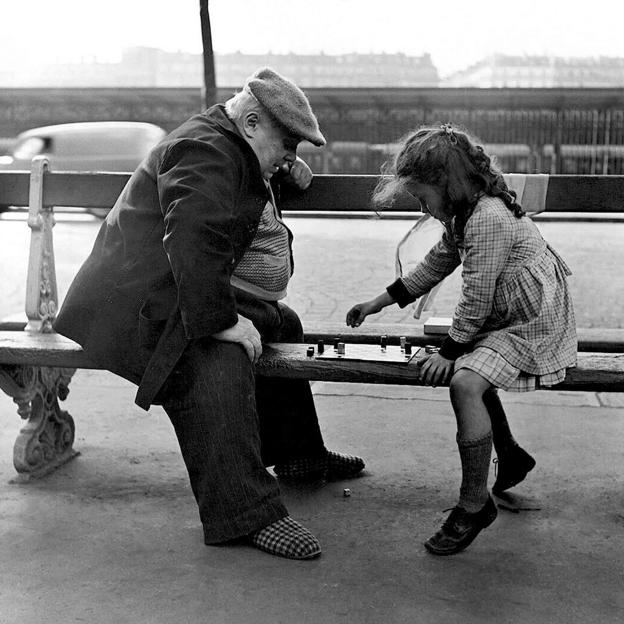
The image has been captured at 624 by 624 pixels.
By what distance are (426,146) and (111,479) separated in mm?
1527

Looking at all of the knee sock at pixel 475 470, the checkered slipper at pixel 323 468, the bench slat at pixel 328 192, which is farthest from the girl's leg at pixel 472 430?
the bench slat at pixel 328 192

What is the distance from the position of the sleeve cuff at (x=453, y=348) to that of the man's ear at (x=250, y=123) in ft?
2.59

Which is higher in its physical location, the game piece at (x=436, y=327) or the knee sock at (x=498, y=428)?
the game piece at (x=436, y=327)

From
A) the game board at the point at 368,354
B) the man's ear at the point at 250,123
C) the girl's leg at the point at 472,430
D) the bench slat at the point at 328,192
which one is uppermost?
the man's ear at the point at 250,123

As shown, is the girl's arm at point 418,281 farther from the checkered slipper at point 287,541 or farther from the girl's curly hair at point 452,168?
the checkered slipper at point 287,541

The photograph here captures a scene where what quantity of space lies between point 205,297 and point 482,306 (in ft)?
2.39

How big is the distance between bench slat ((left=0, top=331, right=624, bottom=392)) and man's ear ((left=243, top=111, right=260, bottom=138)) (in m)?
0.63

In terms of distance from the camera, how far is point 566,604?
234 cm

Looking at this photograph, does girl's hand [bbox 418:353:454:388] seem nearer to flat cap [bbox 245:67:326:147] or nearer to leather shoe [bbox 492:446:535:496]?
leather shoe [bbox 492:446:535:496]

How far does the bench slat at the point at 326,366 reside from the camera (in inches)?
105

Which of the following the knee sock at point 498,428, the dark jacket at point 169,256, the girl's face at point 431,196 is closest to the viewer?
the dark jacket at point 169,256

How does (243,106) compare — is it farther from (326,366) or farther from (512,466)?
(512,466)

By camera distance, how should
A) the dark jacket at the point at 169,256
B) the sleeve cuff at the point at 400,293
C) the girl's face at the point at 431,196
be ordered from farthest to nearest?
the sleeve cuff at the point at 400,293, the girl's face at the point at 431,196, the dark jacket at the point at 169,256

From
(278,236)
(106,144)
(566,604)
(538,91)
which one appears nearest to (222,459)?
(278,236)
